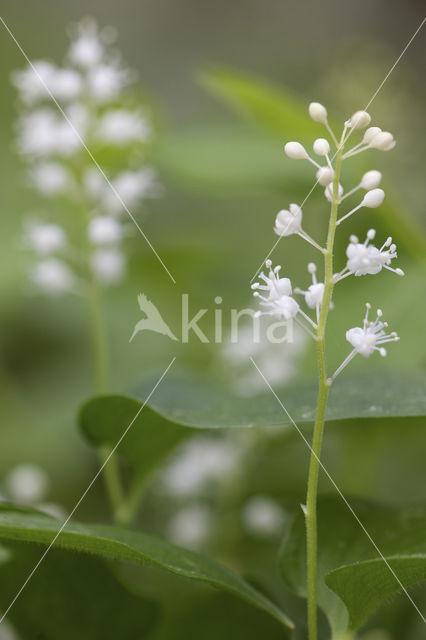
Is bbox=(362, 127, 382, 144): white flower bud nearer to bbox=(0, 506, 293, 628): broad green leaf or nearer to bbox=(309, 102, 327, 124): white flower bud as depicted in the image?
bbox=(309, 102, 327, 124): white flower bud

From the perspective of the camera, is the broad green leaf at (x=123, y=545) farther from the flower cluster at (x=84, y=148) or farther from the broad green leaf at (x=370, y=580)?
the flower cluster at (x=84, y=148)

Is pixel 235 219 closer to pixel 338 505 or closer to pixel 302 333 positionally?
pixel 302 333

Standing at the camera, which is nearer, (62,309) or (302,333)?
(302,333)

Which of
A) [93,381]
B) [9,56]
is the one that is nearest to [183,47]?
[9,56]

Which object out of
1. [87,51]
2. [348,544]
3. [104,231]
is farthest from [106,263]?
[348,544]

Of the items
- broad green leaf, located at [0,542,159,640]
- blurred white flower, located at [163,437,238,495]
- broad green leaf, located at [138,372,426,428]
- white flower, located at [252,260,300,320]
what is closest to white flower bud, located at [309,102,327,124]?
white flower, located at [252,260,300,320]

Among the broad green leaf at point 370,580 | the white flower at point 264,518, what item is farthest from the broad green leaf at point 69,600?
the white flower at point 264,518
